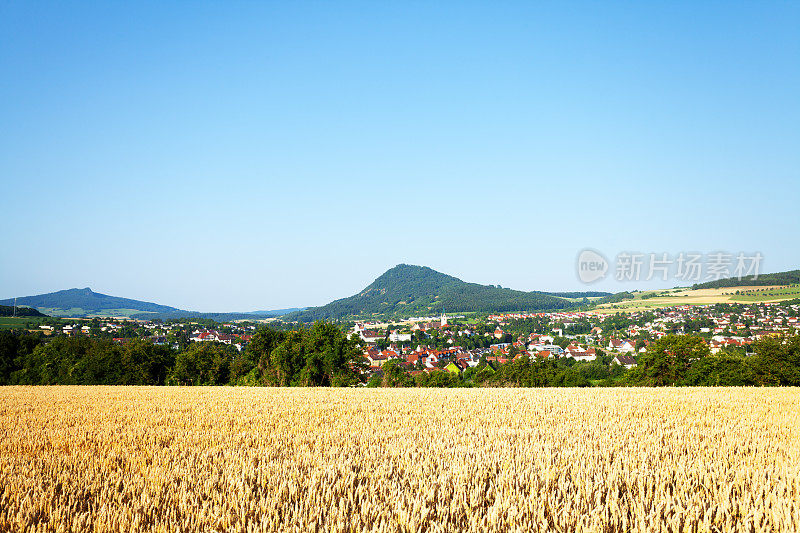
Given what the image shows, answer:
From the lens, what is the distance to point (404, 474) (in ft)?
19.0

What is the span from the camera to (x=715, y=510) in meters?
4.63

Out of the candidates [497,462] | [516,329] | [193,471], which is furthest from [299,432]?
[516,329]

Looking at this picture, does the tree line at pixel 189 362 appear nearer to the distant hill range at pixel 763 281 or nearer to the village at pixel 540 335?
the village at pixel 540 335

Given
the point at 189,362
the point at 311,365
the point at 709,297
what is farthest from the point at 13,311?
the point at 709,297

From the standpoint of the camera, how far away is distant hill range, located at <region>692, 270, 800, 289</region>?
13925 cm

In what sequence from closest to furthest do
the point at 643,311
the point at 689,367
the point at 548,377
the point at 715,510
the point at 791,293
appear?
the point at 715,510
the point at 689,367
the point at 548,377
the point at 791,293
the point at 643,311

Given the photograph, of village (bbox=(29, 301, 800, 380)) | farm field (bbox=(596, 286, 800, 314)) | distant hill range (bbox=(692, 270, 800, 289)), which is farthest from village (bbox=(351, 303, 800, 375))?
distant hill range (bbox=(692, 270, 800, 289))

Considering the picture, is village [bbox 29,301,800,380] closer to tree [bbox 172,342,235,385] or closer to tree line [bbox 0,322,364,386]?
tree line [bbox 0,322,364,386]

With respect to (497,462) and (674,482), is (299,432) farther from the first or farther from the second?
(674,482)

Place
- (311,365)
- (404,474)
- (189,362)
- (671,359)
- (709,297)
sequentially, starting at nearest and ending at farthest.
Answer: (404,474) → (311,365) → (671,359) → (189,362) → (709,297)

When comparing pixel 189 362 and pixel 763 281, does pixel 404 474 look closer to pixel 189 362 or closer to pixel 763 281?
pixel 189 362

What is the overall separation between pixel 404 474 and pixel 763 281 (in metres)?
183

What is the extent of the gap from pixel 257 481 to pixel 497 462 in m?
3.09

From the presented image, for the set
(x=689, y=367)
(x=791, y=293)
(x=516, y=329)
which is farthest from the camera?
(x=516, y=329)
